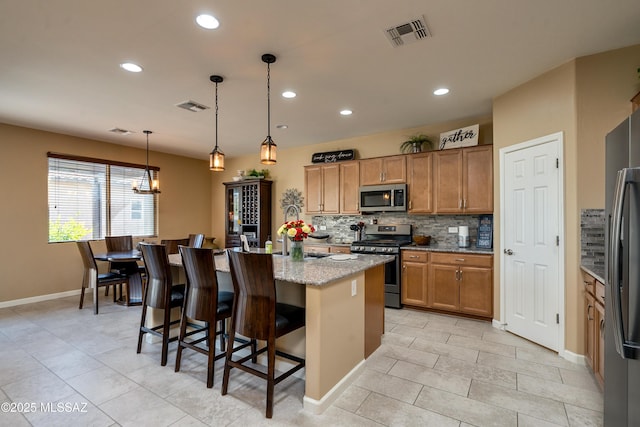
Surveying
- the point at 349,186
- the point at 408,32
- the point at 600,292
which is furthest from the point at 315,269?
the point at 349,186

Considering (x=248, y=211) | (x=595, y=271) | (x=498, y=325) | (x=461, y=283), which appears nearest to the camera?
(x=595, y=271)

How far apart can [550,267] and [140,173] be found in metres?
6.79

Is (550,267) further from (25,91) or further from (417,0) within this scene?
(25,91)

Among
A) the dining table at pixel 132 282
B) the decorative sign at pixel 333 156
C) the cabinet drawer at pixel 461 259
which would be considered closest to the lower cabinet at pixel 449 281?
the cabinet drawer at pixel 461 259

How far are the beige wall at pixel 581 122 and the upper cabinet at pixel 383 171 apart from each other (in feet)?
6.43

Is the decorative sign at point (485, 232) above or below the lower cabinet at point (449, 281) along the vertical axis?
above

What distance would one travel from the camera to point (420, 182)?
4578mm

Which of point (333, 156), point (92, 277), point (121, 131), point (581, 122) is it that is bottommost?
point (92, 277)

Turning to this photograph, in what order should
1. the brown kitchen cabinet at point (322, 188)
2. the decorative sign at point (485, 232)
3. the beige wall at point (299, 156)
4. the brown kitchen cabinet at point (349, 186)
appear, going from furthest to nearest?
the brown kitchen cabinet at point (322, 188) < the brown kitchen cabinet at point (349, 186) < the beige wall at point (299, 156) < the decorative sign at point (485, 232)

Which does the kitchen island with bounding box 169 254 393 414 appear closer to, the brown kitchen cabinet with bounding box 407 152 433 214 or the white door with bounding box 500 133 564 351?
the white door with bounding box 500 133 564 351

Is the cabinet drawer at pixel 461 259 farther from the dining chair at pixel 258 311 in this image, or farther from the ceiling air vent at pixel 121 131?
the ceiling air vent at pixel 121 131

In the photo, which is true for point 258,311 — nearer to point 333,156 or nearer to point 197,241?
point 197,241

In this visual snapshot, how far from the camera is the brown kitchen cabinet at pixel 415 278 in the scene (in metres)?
4.27

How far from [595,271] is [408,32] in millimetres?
2451
